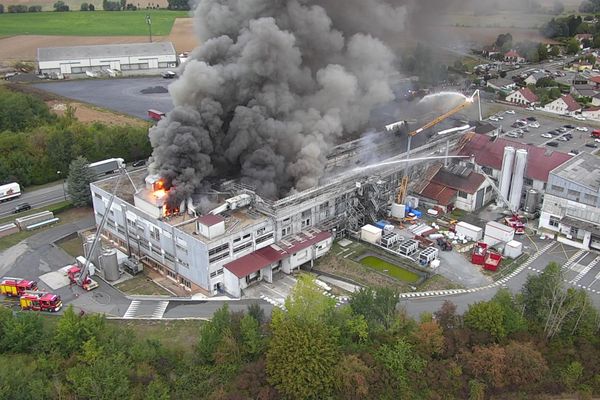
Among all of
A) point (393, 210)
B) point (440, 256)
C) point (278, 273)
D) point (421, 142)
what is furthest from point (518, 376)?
point (421, 142)

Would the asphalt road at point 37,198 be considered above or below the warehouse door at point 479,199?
below

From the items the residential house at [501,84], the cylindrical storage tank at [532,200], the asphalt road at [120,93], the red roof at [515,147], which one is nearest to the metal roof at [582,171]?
the red roof at [515,147]

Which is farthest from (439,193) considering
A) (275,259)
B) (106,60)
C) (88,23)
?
(88,23)

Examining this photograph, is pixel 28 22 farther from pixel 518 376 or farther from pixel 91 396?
pixel 518 376

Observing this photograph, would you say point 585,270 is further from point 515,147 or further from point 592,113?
point 592,113

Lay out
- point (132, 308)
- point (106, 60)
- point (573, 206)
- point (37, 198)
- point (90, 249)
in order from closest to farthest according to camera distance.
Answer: point (132, 308), point (90, 249), point (573, 206), point (37, 198), point (106, 60)

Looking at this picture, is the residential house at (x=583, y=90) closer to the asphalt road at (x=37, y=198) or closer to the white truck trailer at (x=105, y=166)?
the white truck trailer at (x=105, y=166)
